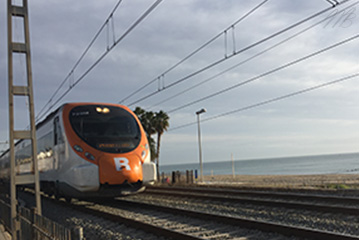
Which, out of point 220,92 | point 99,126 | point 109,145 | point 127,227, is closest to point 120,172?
point 109,145

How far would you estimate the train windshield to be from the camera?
12.3 m

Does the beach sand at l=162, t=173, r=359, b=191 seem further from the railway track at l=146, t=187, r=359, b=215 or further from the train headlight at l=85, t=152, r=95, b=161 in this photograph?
the train headlight at l=85, t=152, r=95, b=161

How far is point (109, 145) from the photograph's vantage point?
1223 centimetres

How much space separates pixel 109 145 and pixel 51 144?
10.8ft

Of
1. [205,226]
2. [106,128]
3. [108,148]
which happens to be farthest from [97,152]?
[205,226]

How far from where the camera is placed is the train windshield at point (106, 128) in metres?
12.3

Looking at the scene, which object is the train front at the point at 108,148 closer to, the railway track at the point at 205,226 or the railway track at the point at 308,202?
the railway track at the point at 205,226

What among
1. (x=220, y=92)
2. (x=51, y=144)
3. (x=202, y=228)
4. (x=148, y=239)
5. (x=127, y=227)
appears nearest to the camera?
(x=148, y=239)

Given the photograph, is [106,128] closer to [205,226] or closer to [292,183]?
[205,226]

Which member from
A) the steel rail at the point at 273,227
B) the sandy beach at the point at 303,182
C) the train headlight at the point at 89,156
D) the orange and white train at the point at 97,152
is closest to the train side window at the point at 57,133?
the orange and white train at the point at 97,152

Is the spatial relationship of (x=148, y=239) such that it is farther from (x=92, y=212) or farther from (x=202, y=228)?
(x=92, y=212)

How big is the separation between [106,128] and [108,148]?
928 mm

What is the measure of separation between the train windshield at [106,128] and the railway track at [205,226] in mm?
2203

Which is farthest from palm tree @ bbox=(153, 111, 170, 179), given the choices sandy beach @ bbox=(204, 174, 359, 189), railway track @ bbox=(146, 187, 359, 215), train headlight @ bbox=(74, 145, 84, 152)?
train headlight @ bbox=(74, 145, 84, 152)
